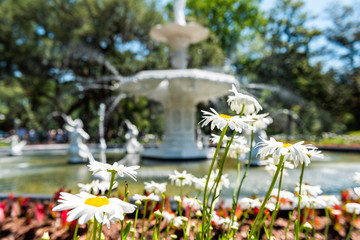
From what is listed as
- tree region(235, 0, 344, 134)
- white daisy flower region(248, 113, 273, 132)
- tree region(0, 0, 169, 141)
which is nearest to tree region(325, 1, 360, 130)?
tree region(235, 0, 344, 134)

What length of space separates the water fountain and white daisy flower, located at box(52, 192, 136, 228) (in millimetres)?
6780

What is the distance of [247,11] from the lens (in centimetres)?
2959

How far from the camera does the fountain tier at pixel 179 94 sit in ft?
25.8

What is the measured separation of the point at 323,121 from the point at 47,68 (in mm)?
31336

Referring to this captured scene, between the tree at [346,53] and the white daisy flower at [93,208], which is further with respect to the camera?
the tree at [346,53]

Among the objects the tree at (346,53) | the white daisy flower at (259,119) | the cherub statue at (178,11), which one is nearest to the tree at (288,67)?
the tree at (346,53)

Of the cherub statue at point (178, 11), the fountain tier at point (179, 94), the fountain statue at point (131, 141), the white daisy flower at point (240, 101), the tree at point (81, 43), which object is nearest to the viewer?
the white daisy flower at point (240, 101)

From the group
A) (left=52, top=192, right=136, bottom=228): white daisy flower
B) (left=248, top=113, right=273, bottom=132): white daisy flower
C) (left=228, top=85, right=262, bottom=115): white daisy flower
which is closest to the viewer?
(left=52, top=192, right=136, bottom=228): white daisy flower

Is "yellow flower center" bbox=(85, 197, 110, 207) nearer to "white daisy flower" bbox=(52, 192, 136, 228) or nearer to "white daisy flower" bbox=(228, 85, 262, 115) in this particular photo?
"white daisy flower" bbox=(52, 192, 136, 228)

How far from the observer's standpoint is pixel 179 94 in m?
9.54

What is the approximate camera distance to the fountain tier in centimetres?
786

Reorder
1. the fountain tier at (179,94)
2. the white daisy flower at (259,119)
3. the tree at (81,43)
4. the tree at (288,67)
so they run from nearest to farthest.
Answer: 1. the white daisy flower at (259,119)
2. the fountain tier at (179,94)
3. the tree at (81,43)
4. the tree at (288,67)

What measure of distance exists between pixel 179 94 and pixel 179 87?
115 centimetres

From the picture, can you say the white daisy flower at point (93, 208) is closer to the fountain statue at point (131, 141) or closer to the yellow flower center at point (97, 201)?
the yellow flower center at point (97, 201)
